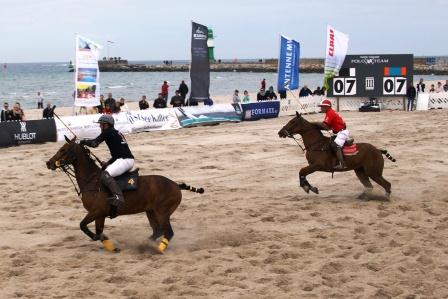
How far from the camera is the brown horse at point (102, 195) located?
9727mm

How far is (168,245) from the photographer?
10.3 meters

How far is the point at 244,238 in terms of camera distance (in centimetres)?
1062

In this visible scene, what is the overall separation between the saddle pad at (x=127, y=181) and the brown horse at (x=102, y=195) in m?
0.09

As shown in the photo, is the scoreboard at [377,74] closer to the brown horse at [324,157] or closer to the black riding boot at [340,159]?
the brown horse at [324,157]

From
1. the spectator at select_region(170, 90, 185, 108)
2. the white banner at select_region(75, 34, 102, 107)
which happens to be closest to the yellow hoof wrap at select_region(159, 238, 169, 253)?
the white banner at select_region(75, 34, 102, 107)

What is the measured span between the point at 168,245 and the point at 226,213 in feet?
7.66

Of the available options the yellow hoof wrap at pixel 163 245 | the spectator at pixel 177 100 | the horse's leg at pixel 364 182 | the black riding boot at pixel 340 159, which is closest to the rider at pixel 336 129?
the black riding boot at pixel 340 159

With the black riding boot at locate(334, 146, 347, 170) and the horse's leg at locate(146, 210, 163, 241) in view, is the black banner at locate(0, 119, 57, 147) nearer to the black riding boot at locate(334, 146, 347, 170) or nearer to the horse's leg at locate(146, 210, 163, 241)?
the black riding boot at locate(334, 146, 347, 170)

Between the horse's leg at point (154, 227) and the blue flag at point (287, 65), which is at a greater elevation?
A: the blue flag at point (287, 65)

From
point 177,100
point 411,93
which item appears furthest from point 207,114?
point 411,93

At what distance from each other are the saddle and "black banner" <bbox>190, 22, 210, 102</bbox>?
18.2 m

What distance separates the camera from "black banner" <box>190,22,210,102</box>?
27969mm

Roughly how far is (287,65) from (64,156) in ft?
71.7

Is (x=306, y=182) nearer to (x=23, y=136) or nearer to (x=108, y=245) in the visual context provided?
(x=108, y=245)
